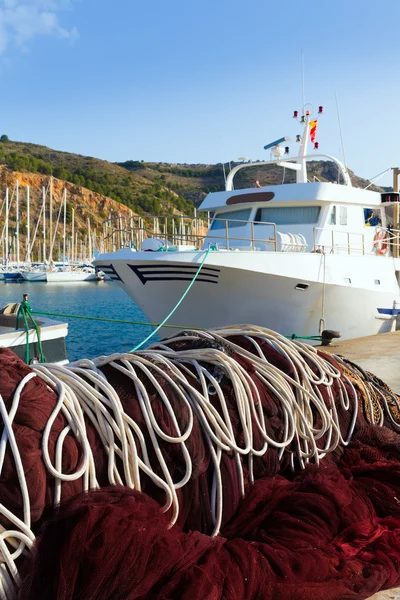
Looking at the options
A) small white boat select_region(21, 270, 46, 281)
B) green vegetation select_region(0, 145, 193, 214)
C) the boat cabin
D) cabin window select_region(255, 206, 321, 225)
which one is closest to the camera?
the boat cabin

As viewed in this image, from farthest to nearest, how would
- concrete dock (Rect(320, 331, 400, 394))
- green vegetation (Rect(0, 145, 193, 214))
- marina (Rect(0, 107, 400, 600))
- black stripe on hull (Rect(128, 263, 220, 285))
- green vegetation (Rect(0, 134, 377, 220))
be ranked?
green vegetation (Rect(0, 145, 193, 214))
green vegetation (Rect(0, 134, 377, 220))
black stripe on hull (Rect(128, 263, 220, 285))
concrete dock (Rect(320, 331, 400, 394))
marina (Rect(0, 107, 400, 600))

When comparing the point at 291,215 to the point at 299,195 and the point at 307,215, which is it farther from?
the point at 299,195

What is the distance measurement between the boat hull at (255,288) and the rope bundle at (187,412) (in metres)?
7.34

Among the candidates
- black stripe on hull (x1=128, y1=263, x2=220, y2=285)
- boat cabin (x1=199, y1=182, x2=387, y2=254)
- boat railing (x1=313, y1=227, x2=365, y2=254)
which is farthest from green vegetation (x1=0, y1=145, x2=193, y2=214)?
black stripe on hull (x1=128, y1=263, x2=220, y2=285)

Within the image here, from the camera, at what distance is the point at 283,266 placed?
439 inches

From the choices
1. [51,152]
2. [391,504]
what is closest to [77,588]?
[391,504]

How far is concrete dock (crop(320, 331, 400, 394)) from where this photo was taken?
732 centimetres

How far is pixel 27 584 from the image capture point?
1.96m

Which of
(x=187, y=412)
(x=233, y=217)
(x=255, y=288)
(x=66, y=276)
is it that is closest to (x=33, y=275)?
(x=66, y=276)

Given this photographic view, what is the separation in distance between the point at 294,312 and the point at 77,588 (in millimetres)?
10092

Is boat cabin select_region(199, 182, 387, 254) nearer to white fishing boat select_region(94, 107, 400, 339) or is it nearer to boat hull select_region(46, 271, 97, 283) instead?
white fishing boat select_region(94, 107, 400, 339)

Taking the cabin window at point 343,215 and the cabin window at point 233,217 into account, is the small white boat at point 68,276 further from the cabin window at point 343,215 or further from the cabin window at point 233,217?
the cabin window at point 343,215

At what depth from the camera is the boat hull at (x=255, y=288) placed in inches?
429

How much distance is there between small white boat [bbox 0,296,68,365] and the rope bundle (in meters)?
3.61
